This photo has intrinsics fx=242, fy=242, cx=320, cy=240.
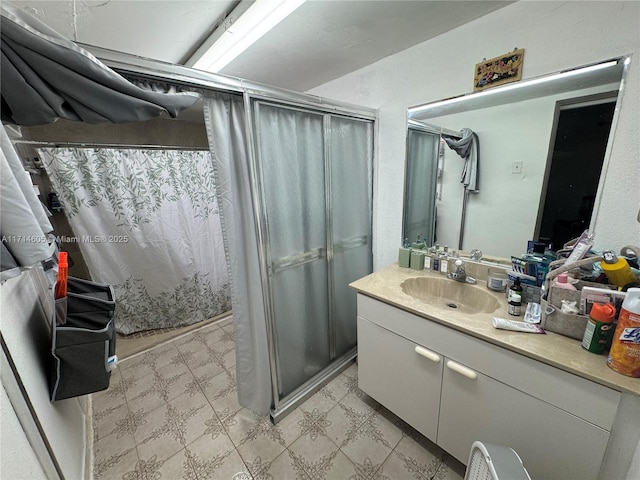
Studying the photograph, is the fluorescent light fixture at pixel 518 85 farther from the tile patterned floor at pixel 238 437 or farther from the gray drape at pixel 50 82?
the tile patterned floor at pixel 238 437

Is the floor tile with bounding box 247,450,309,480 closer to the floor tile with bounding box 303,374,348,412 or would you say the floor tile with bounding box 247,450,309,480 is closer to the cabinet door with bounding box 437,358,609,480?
the floor tile with bounding box 303,374,348,412

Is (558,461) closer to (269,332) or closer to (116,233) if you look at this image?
(269,332)

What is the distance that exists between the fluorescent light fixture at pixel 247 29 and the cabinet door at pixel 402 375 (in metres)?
1.58

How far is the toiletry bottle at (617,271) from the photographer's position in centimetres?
84

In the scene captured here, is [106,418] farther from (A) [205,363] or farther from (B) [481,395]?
(B) [481,395]

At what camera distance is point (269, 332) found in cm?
141

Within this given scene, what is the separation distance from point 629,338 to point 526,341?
25 cm

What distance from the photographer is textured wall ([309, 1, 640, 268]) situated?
951 mm

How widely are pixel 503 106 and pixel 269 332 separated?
176cm

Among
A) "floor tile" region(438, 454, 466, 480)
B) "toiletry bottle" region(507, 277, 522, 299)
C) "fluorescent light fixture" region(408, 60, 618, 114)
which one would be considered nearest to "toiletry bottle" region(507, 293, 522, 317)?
"toiletry bottle" region(507, 277, 522, 299)

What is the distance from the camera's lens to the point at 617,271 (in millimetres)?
852

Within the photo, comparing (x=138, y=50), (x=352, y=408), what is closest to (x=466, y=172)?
(x=352, y=408)

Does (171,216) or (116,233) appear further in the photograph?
(171,216)

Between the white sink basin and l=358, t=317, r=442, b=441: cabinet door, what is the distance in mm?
289
